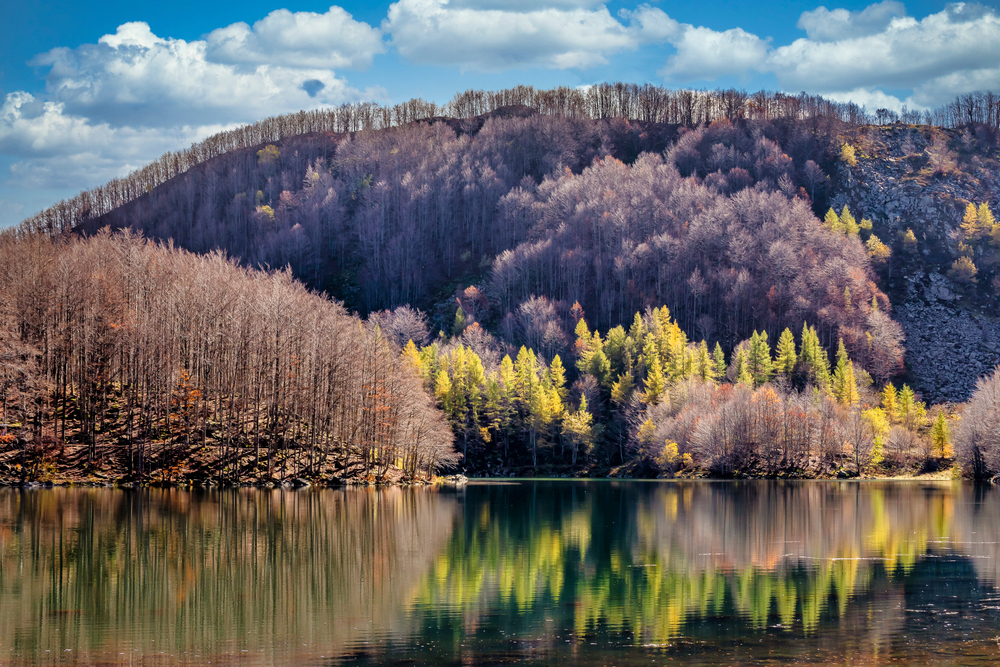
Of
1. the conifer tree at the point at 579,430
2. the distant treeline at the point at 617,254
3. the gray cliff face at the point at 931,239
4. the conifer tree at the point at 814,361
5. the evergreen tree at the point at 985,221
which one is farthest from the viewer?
the evergreen tree at the point at 985,221

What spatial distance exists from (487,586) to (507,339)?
120468 millimetres

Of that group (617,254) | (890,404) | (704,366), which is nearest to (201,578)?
(704,366)

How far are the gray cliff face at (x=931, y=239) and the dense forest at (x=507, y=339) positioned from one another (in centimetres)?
409

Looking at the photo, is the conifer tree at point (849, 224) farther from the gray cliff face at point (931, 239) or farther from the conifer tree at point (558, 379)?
the conifer tree at point (558, 379)

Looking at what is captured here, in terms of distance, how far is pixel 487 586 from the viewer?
29500mm

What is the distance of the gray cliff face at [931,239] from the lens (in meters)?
139

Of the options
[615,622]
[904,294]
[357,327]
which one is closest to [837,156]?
[904,294]

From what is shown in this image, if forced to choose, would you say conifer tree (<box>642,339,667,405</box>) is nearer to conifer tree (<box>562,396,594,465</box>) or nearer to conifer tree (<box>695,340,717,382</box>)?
conifer tree (<box>695,340,717,382</box>)

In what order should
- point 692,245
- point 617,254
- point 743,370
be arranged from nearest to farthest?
1. point 743,370
2. point 692,245
3. point 617,254

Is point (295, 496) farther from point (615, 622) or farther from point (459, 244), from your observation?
point (459, 244)

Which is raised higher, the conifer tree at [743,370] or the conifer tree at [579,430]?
the conifer tree at [743,370]

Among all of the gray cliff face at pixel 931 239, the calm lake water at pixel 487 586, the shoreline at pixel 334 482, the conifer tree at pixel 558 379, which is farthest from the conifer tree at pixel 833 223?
the calm lake water at pixel 487 586

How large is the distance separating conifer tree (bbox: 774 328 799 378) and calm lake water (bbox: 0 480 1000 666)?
7265cm

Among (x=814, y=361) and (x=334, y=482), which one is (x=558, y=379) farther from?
(x=334, y=482)
